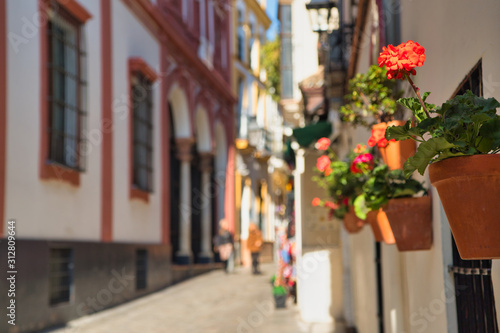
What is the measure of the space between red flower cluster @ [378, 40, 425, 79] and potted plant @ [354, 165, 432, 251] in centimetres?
Result: 146

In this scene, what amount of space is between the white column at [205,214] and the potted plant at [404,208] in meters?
19.3

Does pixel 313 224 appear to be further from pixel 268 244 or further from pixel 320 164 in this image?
pixel 268 244

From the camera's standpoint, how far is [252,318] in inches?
522

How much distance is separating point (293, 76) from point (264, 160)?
13060 millimetres

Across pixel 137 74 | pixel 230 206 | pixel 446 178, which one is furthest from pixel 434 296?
pixel 230 206

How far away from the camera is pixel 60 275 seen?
11.7 metres

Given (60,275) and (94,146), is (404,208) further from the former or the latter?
(94,146)

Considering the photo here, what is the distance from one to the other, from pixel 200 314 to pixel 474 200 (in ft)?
37.8

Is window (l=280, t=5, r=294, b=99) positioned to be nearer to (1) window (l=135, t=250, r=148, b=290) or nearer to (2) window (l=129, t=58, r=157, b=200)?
(2) window (l=129, t=58, r=157, b=200)

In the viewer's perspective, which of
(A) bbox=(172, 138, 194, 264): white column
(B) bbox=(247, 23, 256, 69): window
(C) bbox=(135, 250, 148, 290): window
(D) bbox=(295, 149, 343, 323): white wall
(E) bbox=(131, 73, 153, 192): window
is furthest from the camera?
(B) bbox=(247, 23, 256, 69): window

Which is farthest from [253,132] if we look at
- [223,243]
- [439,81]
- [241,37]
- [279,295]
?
[439,81]

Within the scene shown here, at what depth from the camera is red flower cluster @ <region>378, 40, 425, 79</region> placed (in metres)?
2.92

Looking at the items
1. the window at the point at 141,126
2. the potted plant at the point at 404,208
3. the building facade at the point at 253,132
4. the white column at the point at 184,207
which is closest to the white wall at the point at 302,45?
the white column at the point at 184,207

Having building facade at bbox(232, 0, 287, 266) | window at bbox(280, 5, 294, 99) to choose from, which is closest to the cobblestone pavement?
window at bbox(280, 5, 294, 99)
